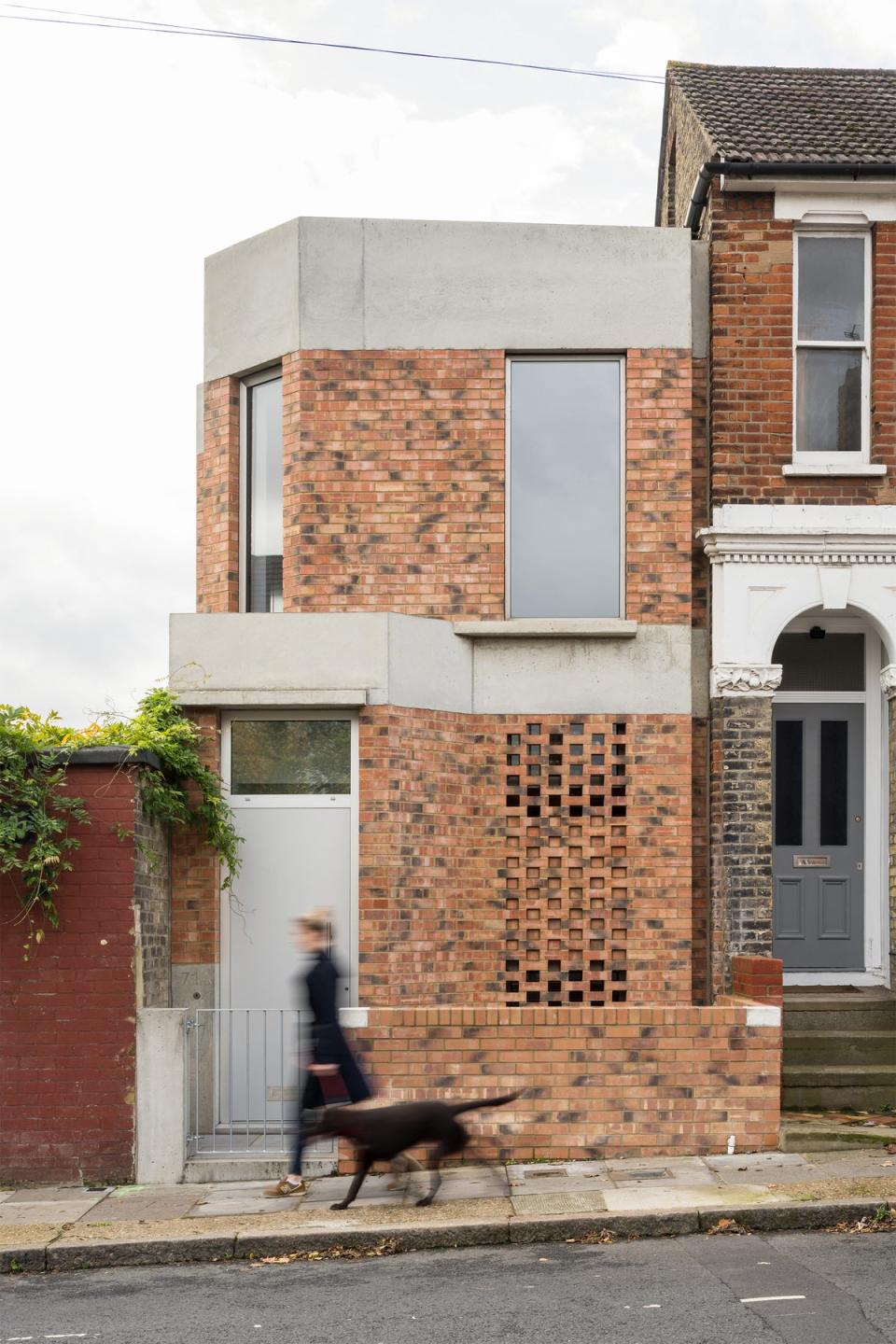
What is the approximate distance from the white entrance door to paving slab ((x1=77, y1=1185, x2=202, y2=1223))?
180cm

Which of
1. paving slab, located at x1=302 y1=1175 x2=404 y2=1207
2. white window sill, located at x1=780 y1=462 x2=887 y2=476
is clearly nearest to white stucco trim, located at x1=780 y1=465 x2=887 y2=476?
white window sill, located at x1=780 y1=462 x2=887 y2=476

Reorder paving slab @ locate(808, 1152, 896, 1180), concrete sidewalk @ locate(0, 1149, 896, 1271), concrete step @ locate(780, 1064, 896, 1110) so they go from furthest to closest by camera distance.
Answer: concrete step @ locate(780, 1064, 896, 1110) → paving slab @ locate(808, 1152, 896, 1180) → concrete sidewalk @ locate(0, 1149, 896, 1271)

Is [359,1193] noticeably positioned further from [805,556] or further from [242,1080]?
[805,556]

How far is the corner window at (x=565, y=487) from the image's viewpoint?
12.4 metres

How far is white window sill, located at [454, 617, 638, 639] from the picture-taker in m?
12.1

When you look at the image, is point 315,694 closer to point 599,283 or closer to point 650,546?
point 650,546

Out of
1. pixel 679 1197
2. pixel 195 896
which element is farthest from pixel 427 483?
pixel 679 1197

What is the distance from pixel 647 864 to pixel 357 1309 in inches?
219

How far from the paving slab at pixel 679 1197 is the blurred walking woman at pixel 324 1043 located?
1.67m

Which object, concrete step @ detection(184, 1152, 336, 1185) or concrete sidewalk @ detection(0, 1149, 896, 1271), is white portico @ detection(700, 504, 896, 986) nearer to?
concrete sidewalk @ detection(0, 1149, 896, 1271)

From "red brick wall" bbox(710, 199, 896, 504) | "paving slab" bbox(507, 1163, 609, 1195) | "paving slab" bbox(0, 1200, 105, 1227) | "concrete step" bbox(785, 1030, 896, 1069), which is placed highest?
"red brick wall" bbox(710, 199, 896, 504)

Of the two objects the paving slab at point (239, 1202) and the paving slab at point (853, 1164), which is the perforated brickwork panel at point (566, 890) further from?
the paving slab at point (239, 1202)

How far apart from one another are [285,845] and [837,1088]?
183 inches

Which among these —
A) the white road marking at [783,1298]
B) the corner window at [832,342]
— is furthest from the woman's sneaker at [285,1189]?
the corner window at [832,342]
